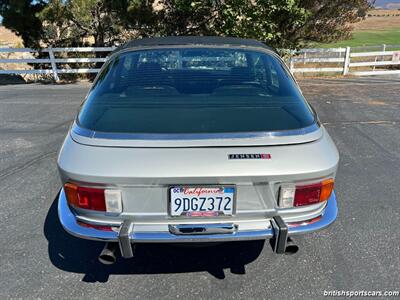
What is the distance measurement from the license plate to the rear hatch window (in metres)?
0.39

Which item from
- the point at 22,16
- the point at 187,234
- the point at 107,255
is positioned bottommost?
the point at 107,255

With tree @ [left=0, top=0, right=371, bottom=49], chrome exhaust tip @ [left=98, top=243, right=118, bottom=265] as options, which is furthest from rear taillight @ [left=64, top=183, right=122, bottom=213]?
tree @ [left=0, top=0, right=371, bottom=49]

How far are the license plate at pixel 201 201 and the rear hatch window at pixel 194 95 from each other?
39 centimetres

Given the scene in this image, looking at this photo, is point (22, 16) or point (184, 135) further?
point (22, 16)

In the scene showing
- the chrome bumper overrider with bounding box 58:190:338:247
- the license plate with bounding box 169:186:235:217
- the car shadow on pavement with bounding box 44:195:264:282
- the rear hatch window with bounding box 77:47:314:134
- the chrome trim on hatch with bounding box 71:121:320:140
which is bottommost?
the car shadow on pavement with bounding box 44:195:264:282

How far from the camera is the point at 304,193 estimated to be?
1930 mm

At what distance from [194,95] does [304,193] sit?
1133mm

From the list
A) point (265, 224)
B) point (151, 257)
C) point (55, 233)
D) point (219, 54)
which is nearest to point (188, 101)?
point (219, 54)

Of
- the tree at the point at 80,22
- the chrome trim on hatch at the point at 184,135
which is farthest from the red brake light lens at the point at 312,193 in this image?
the tree at the point at 80,22

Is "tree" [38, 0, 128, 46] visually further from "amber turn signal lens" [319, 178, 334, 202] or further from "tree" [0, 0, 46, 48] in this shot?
"amber turn signal lens" [319, 178, 334, 202]

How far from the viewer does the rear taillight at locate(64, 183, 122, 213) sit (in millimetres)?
1865

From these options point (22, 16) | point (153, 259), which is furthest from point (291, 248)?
point (22, 16)

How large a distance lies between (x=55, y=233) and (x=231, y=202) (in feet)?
5.75

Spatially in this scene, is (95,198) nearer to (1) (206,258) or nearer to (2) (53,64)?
(1) (206,258)
